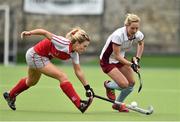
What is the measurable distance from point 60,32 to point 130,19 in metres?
14.7

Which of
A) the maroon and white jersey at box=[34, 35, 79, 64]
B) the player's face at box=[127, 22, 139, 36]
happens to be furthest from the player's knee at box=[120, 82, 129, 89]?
the maroon and white jersey at box=[34, 35, 79, 64]

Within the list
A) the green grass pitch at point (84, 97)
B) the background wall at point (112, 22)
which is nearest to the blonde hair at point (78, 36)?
the green grass pitch at point (84, 97)

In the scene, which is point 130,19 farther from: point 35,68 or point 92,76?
point 92,76

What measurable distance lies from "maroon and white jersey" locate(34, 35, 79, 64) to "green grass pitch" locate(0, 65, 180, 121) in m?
0.66

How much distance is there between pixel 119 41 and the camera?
416 inches

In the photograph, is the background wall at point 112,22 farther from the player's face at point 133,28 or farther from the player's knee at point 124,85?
the player's face at point 133,28

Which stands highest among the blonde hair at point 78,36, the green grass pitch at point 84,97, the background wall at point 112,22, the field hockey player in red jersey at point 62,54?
the blonde hair at point 78,36

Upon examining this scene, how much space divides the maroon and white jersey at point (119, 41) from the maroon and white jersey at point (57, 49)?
2.36ft

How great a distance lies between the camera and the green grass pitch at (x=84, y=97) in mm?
9526

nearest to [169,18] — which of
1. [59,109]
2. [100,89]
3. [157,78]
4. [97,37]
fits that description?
[97,37]

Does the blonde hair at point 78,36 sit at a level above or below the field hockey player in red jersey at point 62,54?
above

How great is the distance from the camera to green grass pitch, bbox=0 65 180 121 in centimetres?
953

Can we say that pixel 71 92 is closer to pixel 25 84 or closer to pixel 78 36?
pixel 78 36

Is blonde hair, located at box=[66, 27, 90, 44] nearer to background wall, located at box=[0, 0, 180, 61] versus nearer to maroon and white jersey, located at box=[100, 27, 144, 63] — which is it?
maroon and white jersey, located at box=[100, 27, 144, 63]
